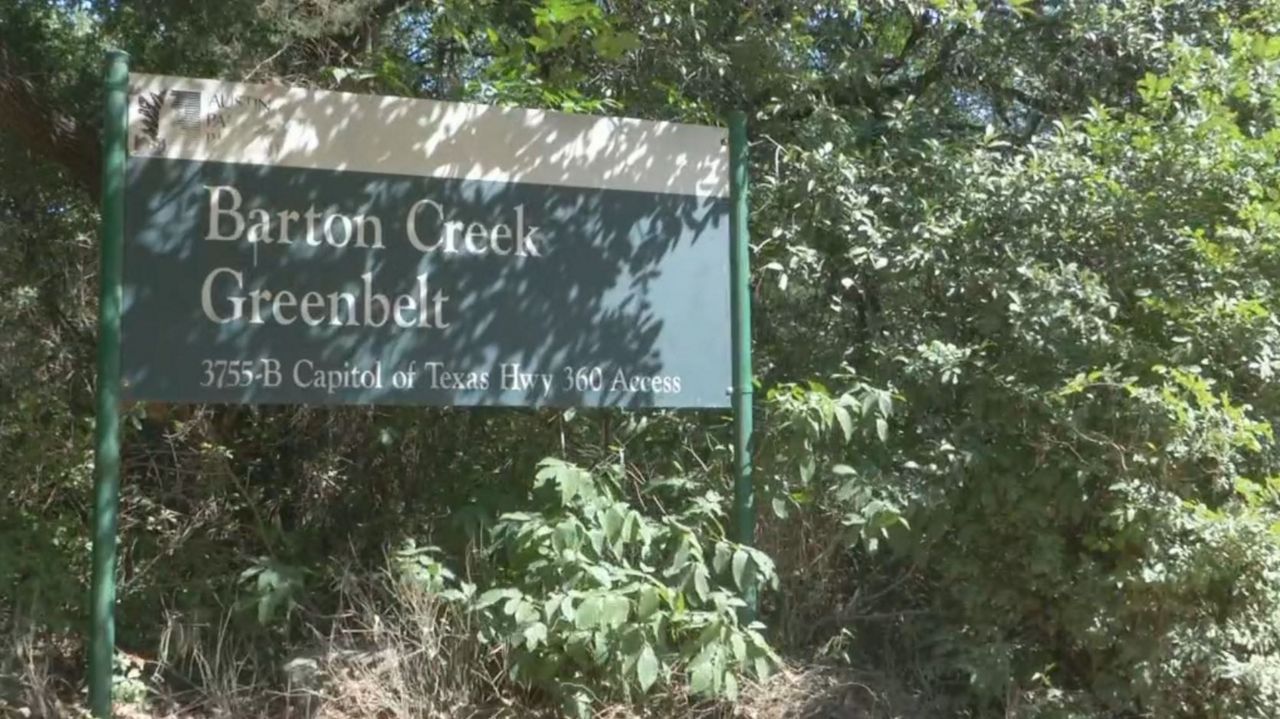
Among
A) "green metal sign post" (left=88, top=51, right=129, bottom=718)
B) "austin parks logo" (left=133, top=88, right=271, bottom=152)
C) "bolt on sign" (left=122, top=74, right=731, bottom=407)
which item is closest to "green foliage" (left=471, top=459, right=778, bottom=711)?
"bolt on sign" (left=122, top=74, right=731, bottom=407)

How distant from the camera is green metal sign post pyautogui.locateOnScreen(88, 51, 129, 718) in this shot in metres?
4.65

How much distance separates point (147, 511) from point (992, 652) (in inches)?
151

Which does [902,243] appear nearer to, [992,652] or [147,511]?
[992,652]

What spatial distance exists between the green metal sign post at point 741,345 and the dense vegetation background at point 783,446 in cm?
13

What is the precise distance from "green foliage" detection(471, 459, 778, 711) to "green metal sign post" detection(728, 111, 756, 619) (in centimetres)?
25

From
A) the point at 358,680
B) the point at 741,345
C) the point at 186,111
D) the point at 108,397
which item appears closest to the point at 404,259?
the point at 186,111

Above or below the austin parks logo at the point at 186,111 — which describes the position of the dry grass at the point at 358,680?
below

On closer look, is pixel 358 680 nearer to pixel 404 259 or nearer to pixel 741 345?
pixel 404 259

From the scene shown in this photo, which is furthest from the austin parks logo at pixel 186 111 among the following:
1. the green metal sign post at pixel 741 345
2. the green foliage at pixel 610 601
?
the green metal sign post at pixel 741 345

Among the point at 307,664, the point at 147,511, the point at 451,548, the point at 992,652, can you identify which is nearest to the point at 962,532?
the point at 992,652

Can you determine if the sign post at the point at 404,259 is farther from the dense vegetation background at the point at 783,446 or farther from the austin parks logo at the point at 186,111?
the dense vegetation background at the point at 783,446

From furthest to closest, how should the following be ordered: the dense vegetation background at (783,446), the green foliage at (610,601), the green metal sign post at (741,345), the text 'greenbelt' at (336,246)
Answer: the green metal sign post at (741,345) → the dense vegetation background at (783,446) → the text 'greenbelt' at (336,246) → the green foliage at (610,601)

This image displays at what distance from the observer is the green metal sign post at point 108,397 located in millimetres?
4648

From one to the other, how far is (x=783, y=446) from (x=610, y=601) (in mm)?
1187
